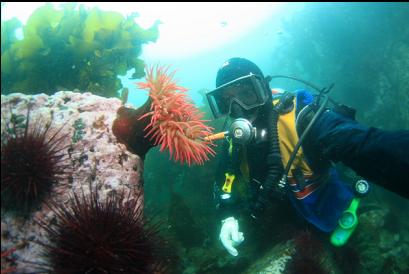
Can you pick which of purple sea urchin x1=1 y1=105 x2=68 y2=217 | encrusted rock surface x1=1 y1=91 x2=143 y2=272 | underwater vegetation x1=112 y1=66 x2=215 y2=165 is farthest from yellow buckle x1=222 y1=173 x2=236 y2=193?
purple sea urchin x1=1 y1=105 x2=68 y2=217

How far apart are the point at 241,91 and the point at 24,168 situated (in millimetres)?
3218

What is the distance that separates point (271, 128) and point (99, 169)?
2489mm

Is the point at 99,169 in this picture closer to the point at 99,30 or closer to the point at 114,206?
the point at 114,206

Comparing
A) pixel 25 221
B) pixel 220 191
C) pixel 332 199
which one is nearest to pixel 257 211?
pixel 220 191

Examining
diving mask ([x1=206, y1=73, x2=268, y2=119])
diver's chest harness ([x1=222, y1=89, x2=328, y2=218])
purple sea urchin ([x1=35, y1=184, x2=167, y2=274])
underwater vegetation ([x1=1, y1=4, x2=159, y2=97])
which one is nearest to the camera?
purple sea urchin ([x1=35, y1=184, x2=167, y2=274])

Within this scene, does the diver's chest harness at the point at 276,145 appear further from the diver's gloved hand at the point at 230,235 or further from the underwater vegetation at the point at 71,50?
A: the underwater vegetation at the point at 71,50

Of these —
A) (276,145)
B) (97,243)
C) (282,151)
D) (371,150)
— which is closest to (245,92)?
(276,145)

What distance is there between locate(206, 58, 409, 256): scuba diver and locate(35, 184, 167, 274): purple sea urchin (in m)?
1.64

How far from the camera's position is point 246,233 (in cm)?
608

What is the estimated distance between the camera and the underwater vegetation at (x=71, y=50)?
4531 mm

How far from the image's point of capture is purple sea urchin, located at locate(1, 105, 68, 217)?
220cm

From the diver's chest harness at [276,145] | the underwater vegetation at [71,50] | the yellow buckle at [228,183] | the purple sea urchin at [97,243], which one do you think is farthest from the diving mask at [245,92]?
the purple sea urchin at [97,243]

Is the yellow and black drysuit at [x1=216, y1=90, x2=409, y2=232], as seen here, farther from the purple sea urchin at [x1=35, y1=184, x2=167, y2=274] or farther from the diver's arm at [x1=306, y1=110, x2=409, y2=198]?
the purple sea urchin at [x1=35, y1=184, x2=167, y2=274]

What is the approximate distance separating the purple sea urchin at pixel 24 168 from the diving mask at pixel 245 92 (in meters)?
2.79
